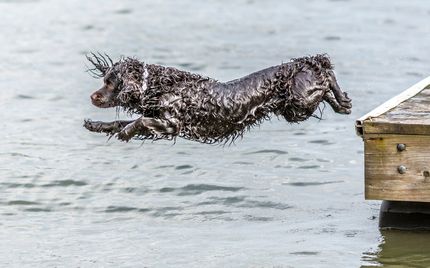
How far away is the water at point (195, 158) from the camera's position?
9.12 metres

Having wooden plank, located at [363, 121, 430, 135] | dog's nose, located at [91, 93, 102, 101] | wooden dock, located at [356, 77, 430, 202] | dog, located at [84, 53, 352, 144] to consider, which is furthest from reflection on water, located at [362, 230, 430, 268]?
dog's nose, located at [91, 93, 102, 101]

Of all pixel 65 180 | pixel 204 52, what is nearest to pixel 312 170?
pixel 65 180

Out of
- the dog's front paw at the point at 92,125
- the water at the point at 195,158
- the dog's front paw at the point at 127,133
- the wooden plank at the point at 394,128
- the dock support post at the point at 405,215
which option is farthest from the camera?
the dock support post at the point at 405,215

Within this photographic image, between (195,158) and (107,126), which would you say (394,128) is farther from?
(195,158)

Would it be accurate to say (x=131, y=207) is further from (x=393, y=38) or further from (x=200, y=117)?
(x=393, y=38)

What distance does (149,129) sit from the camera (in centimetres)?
780

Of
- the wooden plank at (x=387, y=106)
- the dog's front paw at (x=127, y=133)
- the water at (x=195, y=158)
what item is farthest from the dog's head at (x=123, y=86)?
the wooden plank at (x=387, y=106)

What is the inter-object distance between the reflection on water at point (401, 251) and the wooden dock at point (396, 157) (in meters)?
0.46

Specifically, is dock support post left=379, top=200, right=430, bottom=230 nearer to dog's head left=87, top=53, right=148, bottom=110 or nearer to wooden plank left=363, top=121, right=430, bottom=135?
wooden plank left=363, top=121, right=430, bottom=135

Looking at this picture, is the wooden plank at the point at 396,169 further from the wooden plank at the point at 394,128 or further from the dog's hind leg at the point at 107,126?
the dog's hind leg at the point at 107,126

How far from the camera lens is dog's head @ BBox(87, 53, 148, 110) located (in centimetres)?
788

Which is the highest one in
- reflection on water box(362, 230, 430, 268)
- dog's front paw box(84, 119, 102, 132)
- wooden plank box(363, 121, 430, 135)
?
dog's front paw box(84, 119, 102, 132)

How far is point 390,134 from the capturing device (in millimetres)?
8523

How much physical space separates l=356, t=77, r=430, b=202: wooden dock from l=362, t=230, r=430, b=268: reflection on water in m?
0.46
